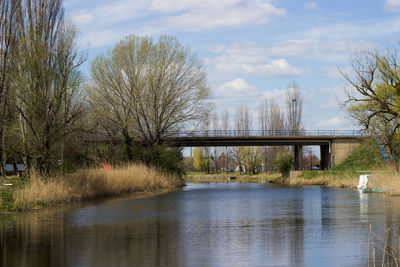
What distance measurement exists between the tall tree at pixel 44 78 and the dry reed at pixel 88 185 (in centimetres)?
183

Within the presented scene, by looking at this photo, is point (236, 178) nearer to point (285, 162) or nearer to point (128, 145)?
point (285, 162)

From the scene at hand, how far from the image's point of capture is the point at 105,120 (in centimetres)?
5191

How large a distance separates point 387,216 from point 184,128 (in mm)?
33234

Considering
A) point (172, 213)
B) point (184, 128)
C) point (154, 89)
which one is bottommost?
point (172, 213)

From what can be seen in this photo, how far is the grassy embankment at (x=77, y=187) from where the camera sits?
83.1 ft

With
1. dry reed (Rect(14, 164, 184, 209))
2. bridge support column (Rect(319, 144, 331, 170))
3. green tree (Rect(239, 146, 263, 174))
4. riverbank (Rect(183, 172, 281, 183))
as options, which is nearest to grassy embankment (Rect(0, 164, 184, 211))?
dry reed (Rect(14, 164, 184, 209))

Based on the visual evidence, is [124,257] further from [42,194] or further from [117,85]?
[117,85]

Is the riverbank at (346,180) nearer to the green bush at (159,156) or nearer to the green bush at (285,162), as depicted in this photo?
the green bush at (285,162)

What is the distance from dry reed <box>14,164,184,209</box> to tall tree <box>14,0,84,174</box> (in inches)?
72.0

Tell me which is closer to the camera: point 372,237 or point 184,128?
point 372,237

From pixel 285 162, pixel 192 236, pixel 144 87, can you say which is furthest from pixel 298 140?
pixel 192 236

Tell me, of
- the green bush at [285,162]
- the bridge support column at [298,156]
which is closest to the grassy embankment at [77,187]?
the green bush at [285,162]

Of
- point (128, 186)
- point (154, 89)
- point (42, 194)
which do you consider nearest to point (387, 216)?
point (42, 194)

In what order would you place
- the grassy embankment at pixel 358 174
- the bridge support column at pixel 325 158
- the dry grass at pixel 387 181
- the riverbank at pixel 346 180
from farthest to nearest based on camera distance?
the bridge support column at pixel 325 158 → the grassy embankment at pixel 358 174 → the riverbank at pixel 346 180 → the dry grass at pixel 387 181
